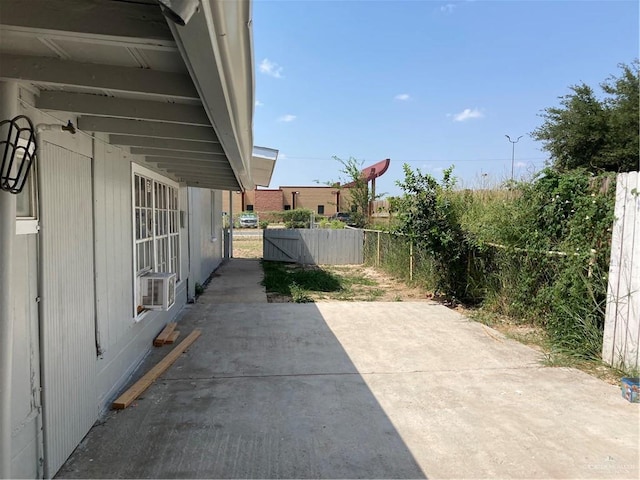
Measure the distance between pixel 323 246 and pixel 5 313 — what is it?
1312cm

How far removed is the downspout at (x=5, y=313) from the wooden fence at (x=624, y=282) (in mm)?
4974

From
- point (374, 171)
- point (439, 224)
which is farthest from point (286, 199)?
point (439, 224)

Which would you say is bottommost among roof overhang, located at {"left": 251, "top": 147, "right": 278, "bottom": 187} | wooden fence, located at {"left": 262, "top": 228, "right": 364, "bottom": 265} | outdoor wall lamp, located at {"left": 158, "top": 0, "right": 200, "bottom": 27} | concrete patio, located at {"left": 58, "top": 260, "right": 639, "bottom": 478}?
concrete patio, located at {"left": 58, "top": 260, "right": 639, "bottom": 478}

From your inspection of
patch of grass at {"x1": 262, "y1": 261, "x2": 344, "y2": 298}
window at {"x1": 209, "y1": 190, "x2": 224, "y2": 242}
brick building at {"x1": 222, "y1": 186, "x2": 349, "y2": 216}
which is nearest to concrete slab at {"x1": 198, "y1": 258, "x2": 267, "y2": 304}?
patch of grass at {"x1": 262, "y1": 261, "x2": 344, "y2": 298}

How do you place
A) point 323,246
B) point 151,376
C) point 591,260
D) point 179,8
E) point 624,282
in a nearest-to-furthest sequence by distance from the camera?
point 179,8, point 151,376, point 624,282, point 591,260, point 323,246

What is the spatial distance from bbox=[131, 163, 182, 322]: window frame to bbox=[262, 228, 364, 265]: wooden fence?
8.24 meters

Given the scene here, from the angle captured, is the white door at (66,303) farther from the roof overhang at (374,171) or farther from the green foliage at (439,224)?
the roof overhang at (374,171)

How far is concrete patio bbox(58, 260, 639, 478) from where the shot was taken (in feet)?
8.67

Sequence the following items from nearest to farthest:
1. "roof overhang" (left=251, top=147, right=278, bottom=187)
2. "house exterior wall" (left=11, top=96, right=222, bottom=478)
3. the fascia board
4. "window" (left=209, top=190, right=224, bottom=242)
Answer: the fascia board
"house exterior wall" (left=11, top=96, right=222, bottom=478)
"roof overhang" (left=251, top=147, right=278, bottom=187)
"window" (left=209, top=190, right=224, bottom=242)

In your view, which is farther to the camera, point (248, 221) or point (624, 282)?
point (248, 221)

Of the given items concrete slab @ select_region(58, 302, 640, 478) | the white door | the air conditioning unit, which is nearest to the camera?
the white door

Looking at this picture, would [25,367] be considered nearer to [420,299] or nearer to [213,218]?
[420,299]

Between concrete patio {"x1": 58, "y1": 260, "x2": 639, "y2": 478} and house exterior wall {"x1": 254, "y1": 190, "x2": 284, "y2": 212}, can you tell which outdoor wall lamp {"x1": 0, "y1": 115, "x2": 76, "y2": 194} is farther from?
house exterior wall {"x1": 254, "y1": 190, "x2": 284, "y2": 212}

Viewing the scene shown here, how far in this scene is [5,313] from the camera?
1937 mm
